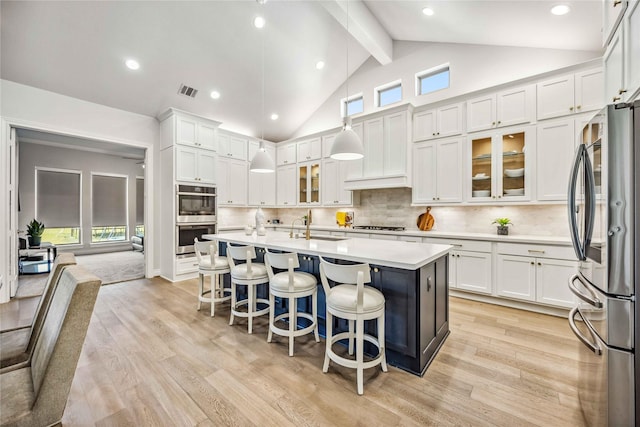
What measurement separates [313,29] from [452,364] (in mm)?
5153

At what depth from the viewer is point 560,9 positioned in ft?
9.05

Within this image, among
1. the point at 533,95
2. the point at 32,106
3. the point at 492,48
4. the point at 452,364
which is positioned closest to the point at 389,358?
the point at 452,364

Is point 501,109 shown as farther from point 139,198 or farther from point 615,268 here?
point 139,198

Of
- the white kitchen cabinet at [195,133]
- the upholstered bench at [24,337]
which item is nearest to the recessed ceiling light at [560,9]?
the upholstered bench at [24,337]

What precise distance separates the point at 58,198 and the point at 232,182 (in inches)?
224

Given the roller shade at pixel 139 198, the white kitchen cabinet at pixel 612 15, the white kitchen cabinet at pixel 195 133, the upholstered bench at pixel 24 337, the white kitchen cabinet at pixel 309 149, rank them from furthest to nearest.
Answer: the roller shade at pixel 139 198
the white kitchen cabinet at pixel 309 149
the white kitchen cabinet at pixel 195 133
the white kitchen cabinet at pixel 612 15
the upholstered bench at pixel 24 337

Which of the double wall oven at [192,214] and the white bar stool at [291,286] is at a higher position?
the double wall oven at [192,214]

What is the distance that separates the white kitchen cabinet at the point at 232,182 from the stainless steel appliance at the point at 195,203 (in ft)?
1.08

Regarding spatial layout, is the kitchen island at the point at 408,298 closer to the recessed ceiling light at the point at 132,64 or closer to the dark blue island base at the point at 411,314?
the dark blue island base at the point at 411,314

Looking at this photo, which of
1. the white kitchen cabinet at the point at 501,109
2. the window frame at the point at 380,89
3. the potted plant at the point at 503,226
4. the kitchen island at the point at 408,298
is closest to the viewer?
the kitchen island at the point at 408,298

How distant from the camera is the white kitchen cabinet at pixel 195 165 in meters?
4.78

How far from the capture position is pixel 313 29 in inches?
180

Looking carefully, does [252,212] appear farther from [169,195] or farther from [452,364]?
[452,364]

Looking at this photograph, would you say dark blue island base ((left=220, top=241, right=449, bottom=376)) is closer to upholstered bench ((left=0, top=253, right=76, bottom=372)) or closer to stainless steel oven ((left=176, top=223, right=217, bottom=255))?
upholstered bench ((left=0, top=253, right=76, bottom=372))
